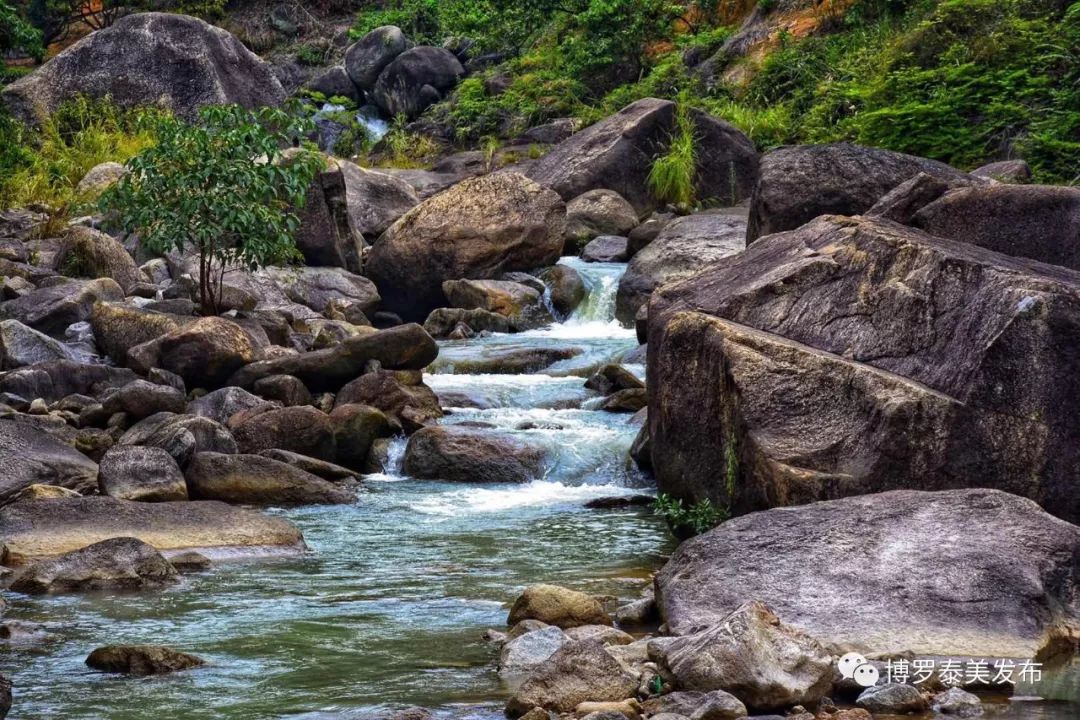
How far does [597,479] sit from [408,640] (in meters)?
5.27

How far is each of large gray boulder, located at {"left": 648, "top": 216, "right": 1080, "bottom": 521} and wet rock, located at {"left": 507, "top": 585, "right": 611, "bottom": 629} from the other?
1.70 metres

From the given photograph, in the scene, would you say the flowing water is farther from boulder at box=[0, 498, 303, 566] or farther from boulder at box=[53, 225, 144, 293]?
boulder at box=[53, 225, 144, 293]

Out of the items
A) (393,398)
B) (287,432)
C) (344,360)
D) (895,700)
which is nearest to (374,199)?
(344,360)

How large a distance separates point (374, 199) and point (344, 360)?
9.04 m

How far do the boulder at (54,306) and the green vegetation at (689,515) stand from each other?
8384mm

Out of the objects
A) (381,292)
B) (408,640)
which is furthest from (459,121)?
(408,640)

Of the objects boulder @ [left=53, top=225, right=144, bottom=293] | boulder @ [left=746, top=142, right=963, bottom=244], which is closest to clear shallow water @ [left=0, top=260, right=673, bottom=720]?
boulder @ [left=746, top=142, right=963, bottom=244]

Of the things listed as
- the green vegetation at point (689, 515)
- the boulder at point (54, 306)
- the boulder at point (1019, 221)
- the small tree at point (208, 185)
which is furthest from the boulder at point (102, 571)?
the boulder at point (54, 306)

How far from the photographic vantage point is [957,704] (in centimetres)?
544

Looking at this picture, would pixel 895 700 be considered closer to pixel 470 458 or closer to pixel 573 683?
pixel 573 683

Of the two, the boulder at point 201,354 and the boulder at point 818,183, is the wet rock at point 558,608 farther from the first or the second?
the boulder at point 818,183

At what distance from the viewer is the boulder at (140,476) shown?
9.99m

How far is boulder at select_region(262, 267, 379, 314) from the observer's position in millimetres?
18234

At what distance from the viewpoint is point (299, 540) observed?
30.2 feet
